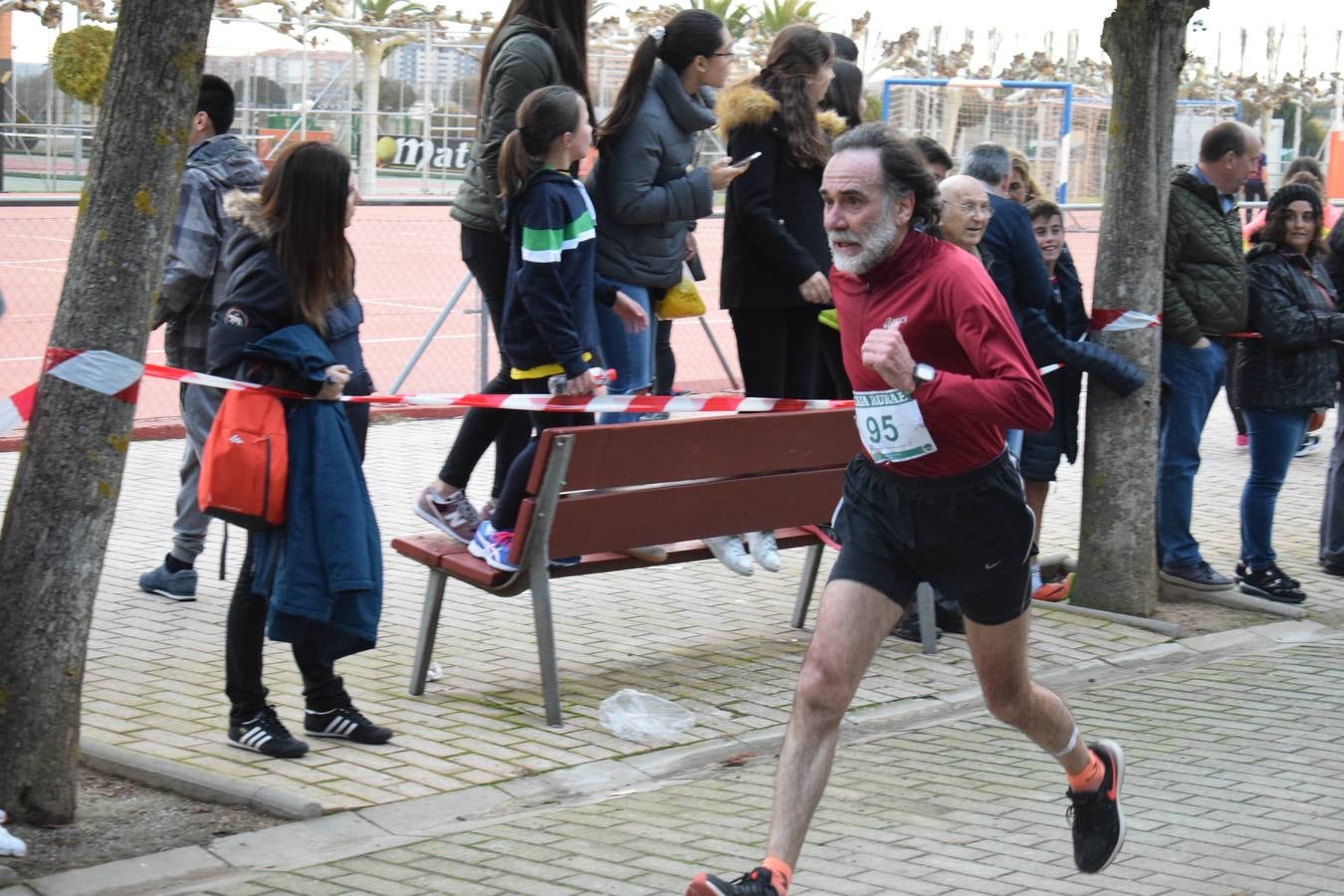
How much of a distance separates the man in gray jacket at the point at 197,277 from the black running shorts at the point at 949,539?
3411 millimetres

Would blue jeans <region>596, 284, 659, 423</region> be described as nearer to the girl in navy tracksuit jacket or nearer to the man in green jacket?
the girl in navy tracksuit jacket

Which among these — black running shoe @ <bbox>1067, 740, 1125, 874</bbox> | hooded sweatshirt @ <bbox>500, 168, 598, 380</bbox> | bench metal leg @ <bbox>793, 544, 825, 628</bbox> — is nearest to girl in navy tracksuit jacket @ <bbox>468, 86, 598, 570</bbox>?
hooded sweatshirt @ <bbox>500, 168, 598, 380</bbox>

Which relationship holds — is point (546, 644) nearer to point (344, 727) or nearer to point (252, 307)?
point (344, 727)

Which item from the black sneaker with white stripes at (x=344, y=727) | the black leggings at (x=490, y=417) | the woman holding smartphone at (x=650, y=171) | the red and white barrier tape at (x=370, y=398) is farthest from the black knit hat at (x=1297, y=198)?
the black sneaker with white stripes at (x=344, y=727)

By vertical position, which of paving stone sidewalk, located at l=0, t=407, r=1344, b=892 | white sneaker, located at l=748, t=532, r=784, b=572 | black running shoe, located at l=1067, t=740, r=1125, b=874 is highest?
white sneaker, located at l=748, t=532, r=784, b=572

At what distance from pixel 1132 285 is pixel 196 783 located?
4.55 meters

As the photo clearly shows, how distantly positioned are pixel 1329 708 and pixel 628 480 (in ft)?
8.76

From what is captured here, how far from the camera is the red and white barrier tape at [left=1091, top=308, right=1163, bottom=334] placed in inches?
309

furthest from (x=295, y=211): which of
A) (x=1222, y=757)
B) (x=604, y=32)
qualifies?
(x=604, y=32)

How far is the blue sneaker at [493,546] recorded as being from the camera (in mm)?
6129

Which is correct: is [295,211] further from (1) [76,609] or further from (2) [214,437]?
(1) [76,609]

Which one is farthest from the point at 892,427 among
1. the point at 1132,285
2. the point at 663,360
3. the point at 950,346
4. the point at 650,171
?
the point at 663,360

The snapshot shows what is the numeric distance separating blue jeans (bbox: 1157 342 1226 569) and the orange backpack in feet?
14.3

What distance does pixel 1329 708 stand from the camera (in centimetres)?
661
